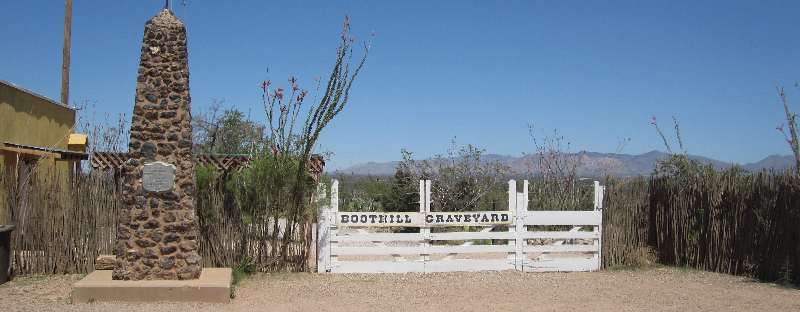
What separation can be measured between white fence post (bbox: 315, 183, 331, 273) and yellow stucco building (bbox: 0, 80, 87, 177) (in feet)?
14.0

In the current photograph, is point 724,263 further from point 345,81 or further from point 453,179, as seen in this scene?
point 453,179

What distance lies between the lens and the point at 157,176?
10031mm

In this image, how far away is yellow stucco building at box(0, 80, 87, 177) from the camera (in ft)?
45.2

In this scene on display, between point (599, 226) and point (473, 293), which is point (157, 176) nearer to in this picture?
point (473, 293)

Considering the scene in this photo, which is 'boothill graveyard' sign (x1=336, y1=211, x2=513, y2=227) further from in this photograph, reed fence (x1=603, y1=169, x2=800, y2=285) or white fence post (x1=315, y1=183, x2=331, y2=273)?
reed fence (x1=603, y1=169, x2=800, y2=285)

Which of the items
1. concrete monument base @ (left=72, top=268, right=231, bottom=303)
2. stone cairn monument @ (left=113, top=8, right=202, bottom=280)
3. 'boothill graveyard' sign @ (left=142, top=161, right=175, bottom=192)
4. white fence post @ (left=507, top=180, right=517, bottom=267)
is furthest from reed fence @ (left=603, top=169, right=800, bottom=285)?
'boothill graveyard' sign @ (left=142, top=161, right=175, bottom=192)

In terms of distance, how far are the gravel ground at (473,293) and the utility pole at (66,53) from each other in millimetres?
8074

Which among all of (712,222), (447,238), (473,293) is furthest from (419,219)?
(712,222)

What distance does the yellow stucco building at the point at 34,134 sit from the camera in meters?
13.8

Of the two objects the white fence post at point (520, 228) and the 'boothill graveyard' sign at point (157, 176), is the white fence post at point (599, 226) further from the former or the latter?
the 'boothill graveyard' sign at point (157, 176)

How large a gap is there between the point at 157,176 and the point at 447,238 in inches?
187

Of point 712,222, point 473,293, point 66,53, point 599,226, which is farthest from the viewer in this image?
point 66,53

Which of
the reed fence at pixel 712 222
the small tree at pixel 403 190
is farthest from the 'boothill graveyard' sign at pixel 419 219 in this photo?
the small tree at pixel 403 190

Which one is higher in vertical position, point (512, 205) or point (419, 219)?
point (512, 205)
